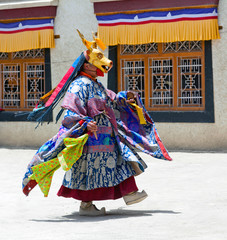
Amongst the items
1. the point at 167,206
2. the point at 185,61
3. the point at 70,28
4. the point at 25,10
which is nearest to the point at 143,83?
the point at 185,61

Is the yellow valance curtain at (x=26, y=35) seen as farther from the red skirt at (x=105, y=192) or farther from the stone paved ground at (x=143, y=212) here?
the red skirt at (x=105, y=192)

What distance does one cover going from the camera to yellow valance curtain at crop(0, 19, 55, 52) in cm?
1424

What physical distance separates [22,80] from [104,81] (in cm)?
217

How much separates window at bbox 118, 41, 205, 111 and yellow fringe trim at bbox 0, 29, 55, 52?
169 cm

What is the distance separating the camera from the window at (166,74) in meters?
13.0

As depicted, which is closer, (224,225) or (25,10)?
(224,225)

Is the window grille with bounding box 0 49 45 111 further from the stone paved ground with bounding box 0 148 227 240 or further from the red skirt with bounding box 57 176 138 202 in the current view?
the red skirt with bounding box 57 176 138 202

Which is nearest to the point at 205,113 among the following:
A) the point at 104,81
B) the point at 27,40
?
the point at 104,81

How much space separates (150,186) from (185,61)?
5.02m

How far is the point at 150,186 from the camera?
8.61 meters

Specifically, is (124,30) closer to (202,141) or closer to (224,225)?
(202,141)

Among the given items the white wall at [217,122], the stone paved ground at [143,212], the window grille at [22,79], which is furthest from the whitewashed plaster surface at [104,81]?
the stone paved ground at [143,212]

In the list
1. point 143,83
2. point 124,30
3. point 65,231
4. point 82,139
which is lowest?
point 65,231

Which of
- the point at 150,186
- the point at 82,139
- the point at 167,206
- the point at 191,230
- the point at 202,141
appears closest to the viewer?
the point at 191,230
